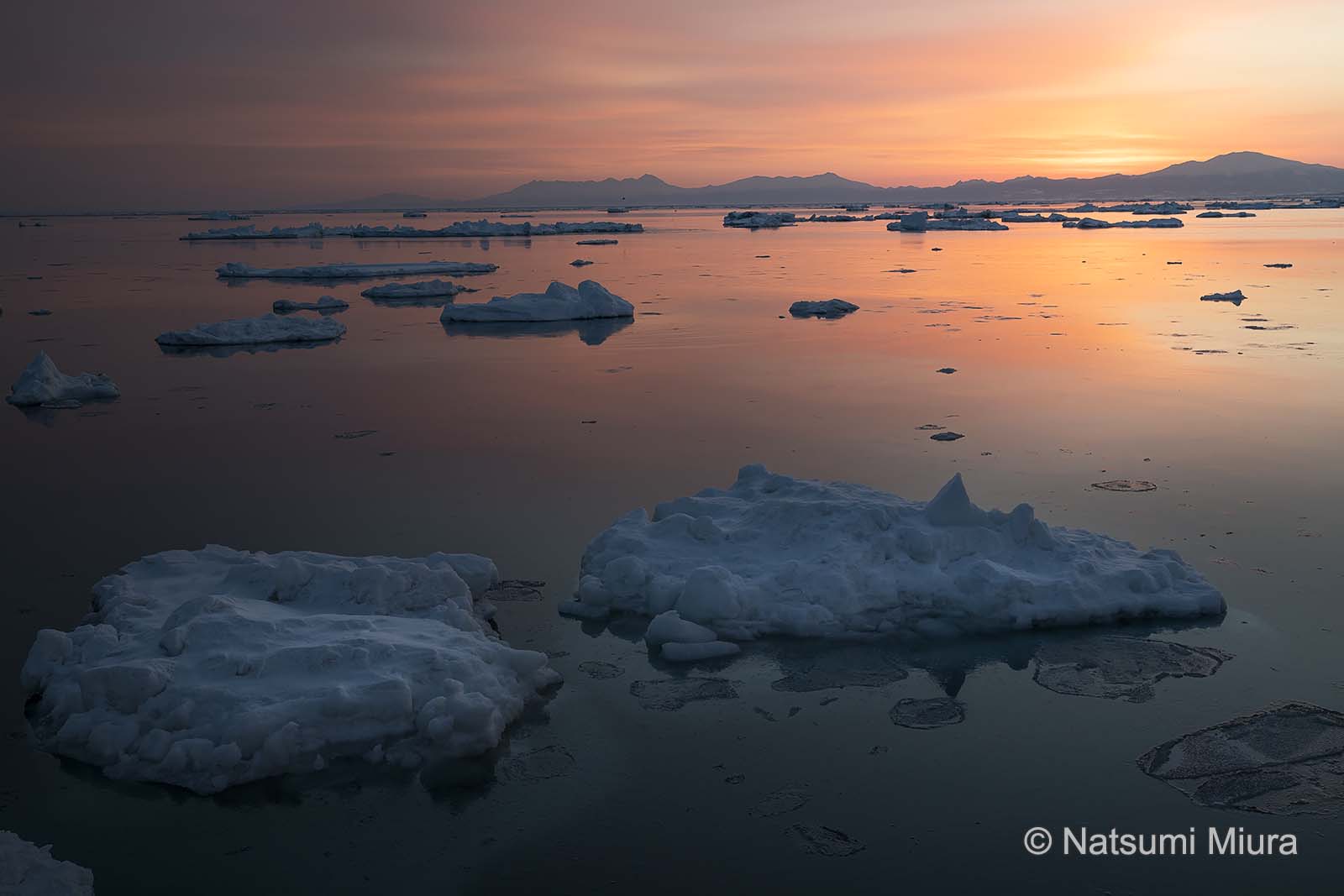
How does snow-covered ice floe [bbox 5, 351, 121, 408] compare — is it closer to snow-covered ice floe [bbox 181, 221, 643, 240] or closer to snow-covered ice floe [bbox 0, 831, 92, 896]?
snow-covered ice floe [bbox 0, 831, 92, 896]

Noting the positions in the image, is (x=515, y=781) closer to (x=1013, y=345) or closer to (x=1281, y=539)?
(x=1281, y=539)

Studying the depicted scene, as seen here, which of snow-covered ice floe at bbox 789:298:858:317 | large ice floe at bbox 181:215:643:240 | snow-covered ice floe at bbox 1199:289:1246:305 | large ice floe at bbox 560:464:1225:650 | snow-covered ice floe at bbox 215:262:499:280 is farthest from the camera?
large ice floe at bbox 181:215:643:240

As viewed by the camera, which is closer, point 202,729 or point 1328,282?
point 202,729

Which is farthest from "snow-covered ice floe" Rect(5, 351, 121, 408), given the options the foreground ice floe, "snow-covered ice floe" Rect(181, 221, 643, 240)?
"snow-covered ice floe" Rect(181, 221, 643, 240)

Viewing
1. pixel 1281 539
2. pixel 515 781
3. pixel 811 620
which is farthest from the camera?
pixel 1281 539

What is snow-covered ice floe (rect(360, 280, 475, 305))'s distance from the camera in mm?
24016

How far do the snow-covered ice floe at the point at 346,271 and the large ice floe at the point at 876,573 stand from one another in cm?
2499

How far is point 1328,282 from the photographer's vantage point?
878 inches

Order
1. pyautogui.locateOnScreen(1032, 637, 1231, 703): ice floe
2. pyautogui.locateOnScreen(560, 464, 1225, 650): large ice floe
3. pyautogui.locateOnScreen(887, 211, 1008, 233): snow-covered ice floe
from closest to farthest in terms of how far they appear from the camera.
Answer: pyautogui.locateOnScreen(1032, 637, 1231, 703): ice floe, pyautogui.locateOnScreen(560, 464, 1225, 650): large ice floe, pyautogui.locateOnScreen(887, 211, 1008, 233): snow-covered ice floe

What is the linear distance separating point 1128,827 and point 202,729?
3857 mm

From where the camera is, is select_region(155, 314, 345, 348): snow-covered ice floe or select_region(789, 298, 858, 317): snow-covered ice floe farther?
select_region(789, 298, 858, 317): snow-covered ice floe

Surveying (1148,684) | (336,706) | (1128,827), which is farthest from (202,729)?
(1148,684)

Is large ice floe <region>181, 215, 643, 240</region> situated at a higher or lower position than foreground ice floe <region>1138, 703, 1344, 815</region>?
higher

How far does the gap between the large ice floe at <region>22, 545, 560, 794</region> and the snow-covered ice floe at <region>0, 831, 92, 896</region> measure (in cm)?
65
